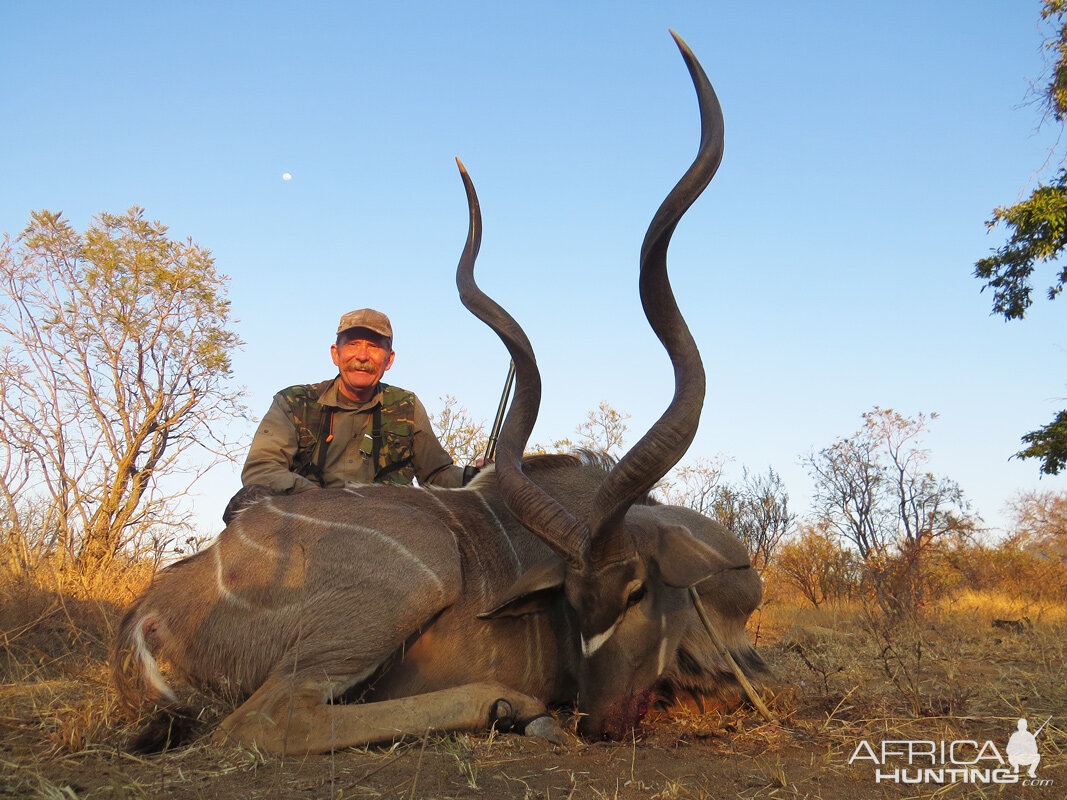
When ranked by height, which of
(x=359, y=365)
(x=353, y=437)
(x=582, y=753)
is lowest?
(x=582, y=753)

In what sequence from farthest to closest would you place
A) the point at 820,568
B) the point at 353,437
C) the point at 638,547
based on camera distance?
the point at 820,568
the point at 353,437
the point at 638,547

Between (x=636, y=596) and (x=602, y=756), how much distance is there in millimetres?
692

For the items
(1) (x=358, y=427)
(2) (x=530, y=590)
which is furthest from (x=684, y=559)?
(1) (x=358, y=427)

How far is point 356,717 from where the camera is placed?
8.70 ft

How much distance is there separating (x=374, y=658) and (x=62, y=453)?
6.13m

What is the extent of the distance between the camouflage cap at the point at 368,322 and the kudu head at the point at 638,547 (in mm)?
2337

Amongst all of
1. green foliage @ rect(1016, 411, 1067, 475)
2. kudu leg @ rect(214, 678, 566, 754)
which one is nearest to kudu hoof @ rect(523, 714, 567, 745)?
kudu leg @ rect(214, 678, 566, 754)

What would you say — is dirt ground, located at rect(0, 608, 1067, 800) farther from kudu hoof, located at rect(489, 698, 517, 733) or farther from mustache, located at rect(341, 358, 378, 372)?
mustache, located at rect(341, 358, 378, 372)

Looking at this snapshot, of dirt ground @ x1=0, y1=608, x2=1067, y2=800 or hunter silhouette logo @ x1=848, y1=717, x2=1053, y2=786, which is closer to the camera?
dirt ground @ x1=0, y1=608, x2=1067, y2=800

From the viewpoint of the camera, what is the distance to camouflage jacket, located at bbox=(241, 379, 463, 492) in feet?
16.1

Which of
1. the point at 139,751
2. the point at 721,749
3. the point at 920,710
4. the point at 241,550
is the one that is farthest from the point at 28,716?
the point at 920,710

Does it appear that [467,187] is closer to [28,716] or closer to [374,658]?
[374,658]

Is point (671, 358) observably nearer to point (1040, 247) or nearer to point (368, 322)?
point (368, 322)

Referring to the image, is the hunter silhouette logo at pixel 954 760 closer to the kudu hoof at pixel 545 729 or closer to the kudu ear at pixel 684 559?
the kudu ear at pixel 684 559
